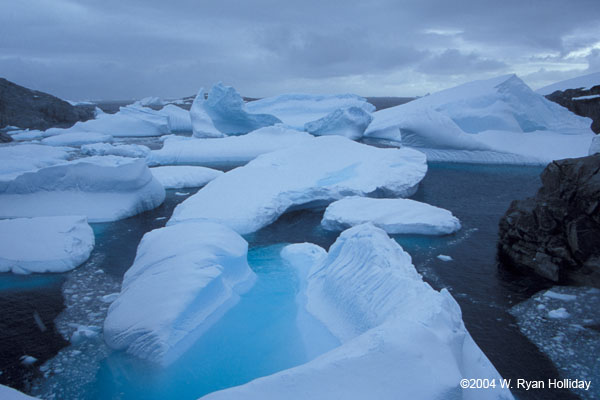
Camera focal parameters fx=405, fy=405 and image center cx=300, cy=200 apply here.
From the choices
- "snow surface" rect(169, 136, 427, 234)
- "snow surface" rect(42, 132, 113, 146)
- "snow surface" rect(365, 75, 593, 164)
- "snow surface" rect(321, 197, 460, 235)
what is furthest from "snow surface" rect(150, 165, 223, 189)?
"snow surface" rect(42, 132, 113, 146)

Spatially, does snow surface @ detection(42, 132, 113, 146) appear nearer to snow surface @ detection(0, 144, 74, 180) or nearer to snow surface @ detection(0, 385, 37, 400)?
snow surface @ detection(0, 144, 74, 180)

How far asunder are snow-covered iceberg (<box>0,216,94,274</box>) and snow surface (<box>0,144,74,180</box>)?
475 cm

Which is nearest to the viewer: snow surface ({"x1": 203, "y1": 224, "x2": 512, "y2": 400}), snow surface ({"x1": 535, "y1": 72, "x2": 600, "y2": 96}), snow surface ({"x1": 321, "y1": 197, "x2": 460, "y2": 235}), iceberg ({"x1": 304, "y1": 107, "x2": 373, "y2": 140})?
snow surface ({"x1": 203, "y1": 224, "x2": 512, "y2": 400})

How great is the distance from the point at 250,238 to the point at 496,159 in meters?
10.5

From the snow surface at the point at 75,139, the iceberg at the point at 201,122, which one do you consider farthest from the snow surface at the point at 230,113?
the snow surface at the point at 75,139

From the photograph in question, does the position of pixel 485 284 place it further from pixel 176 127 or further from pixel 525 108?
pixel 176 127

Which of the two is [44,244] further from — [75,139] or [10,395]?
[75,139]

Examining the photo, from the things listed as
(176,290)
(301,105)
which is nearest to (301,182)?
(176,290)

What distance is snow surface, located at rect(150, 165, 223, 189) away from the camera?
10.6 metres

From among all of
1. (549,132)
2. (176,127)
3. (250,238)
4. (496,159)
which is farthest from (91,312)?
(176,127)

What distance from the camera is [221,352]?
A: 3.64 meters

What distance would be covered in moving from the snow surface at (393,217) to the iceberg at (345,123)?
37.4ft

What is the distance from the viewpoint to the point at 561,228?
545cm

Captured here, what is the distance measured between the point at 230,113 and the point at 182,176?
401 inches
